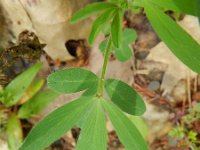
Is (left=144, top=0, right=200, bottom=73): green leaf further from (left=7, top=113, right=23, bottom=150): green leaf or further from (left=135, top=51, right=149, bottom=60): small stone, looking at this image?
(left=7, top=113, right=23, bottom=150): green leaf

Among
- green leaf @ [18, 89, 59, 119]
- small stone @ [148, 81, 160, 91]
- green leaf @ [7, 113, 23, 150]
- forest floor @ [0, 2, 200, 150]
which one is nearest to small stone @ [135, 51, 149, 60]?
forest floor @ [0, 2, 200, 150]

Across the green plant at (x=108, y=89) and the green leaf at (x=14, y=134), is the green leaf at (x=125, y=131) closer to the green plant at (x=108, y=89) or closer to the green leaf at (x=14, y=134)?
the green plant at (x=108, y=89)

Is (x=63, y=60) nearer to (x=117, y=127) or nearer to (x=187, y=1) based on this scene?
(x=117, y=127)

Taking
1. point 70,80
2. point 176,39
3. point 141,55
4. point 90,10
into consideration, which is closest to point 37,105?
point 141,55

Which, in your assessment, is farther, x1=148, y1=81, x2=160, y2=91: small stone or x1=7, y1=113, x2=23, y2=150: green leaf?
x1=148, y1=81, x2=160, y2=91: small stone

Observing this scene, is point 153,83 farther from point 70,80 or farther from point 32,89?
point 70,80

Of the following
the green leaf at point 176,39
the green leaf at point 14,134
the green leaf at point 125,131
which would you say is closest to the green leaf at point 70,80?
the green leaf at point 125,131
